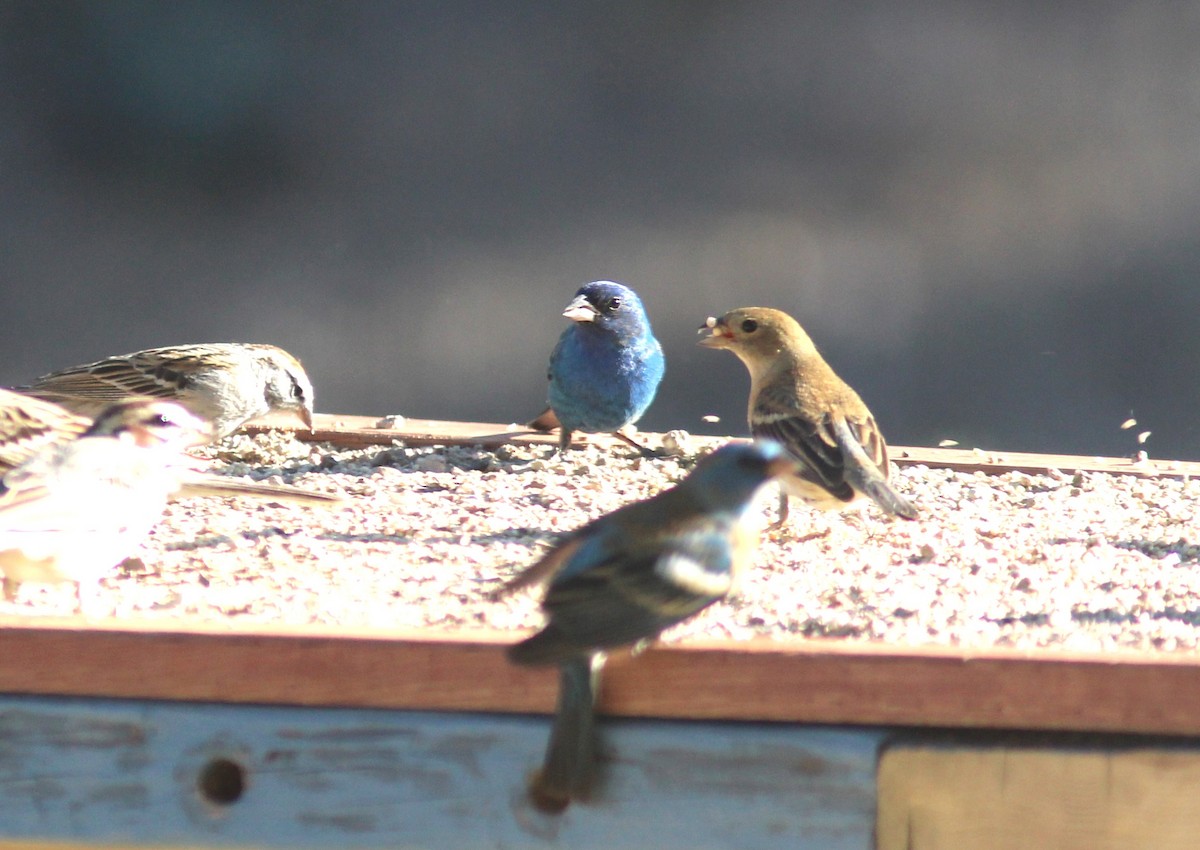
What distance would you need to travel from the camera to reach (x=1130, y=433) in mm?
6293

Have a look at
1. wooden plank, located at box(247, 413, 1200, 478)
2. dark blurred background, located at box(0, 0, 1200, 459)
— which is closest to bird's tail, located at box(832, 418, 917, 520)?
wooden plank, located at box(247, 413, 1200, 478)

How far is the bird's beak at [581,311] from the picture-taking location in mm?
4949

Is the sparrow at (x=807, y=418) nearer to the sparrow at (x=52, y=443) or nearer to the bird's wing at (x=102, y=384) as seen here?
the sparrow at (x=52, y=443)

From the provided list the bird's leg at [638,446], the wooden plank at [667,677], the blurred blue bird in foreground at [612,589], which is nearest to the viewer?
the blurred blue bird in foreground at [612,589]

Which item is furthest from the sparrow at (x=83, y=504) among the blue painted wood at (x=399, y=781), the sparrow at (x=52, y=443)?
the blue painted wood at (x=399, y=781)

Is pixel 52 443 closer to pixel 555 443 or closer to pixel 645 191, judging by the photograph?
pixel 555 443

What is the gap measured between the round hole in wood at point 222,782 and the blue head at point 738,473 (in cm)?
75

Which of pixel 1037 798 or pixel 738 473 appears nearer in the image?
pixel 1037 798

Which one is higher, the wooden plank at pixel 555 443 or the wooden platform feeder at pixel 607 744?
the wooden plank at pixel 555 443

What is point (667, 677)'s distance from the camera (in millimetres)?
2119

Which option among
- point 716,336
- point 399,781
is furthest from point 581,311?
point 399,781

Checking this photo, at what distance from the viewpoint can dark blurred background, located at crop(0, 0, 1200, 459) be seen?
6.22 meters

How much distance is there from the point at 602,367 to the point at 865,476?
4.96 feet

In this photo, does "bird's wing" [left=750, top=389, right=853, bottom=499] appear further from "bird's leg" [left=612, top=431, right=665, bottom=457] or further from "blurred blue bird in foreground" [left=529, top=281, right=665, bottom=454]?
"blurred blue bird in foreground" [left=529, top=281, right=665, bottom=454]
